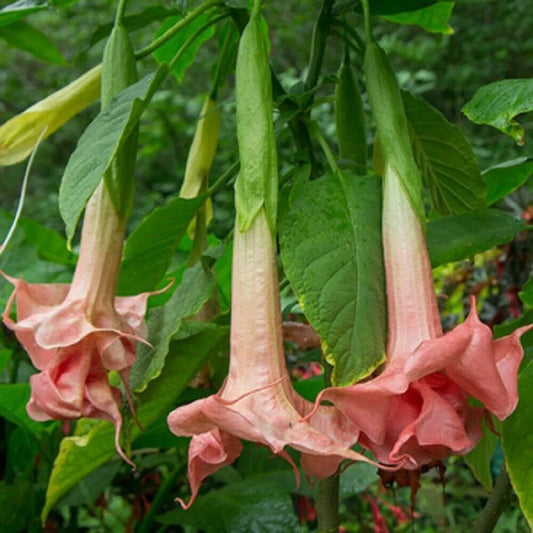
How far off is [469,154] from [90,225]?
34cm

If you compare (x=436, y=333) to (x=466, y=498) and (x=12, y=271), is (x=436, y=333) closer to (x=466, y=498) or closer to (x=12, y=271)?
(x=12, y=271)

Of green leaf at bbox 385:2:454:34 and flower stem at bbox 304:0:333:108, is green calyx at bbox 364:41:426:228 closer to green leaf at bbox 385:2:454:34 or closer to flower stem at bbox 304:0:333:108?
flower stem at bbox 304:0:333:108

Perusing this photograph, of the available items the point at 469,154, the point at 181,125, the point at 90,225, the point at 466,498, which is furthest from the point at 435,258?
the point at 181,125

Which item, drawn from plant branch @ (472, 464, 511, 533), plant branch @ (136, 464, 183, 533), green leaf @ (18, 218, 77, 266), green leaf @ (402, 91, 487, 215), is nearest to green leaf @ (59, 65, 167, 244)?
green leaf @ (402, 91, 487, 215)

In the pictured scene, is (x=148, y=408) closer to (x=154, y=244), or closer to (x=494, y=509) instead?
(x=154, y=244)

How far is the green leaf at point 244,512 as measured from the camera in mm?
810

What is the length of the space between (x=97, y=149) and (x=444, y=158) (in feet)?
1.14

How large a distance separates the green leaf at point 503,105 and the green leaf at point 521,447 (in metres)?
0.16

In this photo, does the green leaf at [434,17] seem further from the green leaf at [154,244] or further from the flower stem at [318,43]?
the green leaf at [154,244]

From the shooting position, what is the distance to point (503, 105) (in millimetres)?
487

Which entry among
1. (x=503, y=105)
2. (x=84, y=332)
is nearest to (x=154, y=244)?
(x=84, y=332)

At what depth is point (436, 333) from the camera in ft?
1.49

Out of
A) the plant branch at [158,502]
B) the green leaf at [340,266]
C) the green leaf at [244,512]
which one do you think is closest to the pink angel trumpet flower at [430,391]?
the green leaf at [340,266]

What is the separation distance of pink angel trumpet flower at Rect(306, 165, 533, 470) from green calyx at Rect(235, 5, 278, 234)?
11 centimetres
